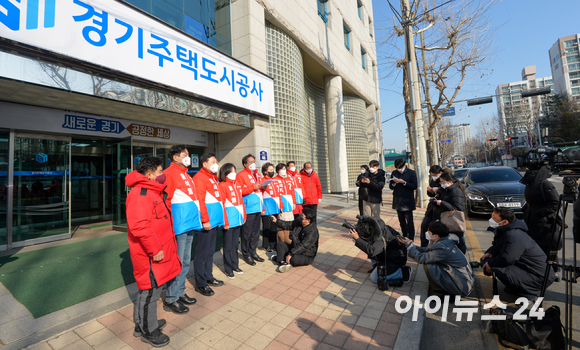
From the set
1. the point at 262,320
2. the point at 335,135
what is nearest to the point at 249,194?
the point at 262,320

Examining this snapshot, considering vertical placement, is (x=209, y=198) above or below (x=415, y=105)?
below

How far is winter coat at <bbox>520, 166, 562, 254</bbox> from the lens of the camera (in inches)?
146

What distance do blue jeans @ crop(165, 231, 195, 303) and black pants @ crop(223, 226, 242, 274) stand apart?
694mm

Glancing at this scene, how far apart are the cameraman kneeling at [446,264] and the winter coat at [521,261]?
0.38 metres

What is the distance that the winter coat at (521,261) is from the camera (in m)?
2.81

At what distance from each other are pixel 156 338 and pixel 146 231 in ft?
3.49

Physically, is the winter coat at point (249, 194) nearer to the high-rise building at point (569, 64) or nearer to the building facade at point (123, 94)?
the building facade at point (123, 94)

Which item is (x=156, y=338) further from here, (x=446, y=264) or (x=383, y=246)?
(x=446, y=264)

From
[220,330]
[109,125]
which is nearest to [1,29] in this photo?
[109,125]

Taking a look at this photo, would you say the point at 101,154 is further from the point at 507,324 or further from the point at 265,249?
the point at 507,324

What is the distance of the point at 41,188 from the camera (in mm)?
5988

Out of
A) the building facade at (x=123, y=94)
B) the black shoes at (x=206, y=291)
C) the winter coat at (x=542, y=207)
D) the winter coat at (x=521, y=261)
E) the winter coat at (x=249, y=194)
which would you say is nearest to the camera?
the winter coat at (x=521, y=261)

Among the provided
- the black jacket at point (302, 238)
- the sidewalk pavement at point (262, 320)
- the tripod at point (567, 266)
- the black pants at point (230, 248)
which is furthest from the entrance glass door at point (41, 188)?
the tripod at point (567, 266)

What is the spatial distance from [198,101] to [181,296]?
17.2 ft
